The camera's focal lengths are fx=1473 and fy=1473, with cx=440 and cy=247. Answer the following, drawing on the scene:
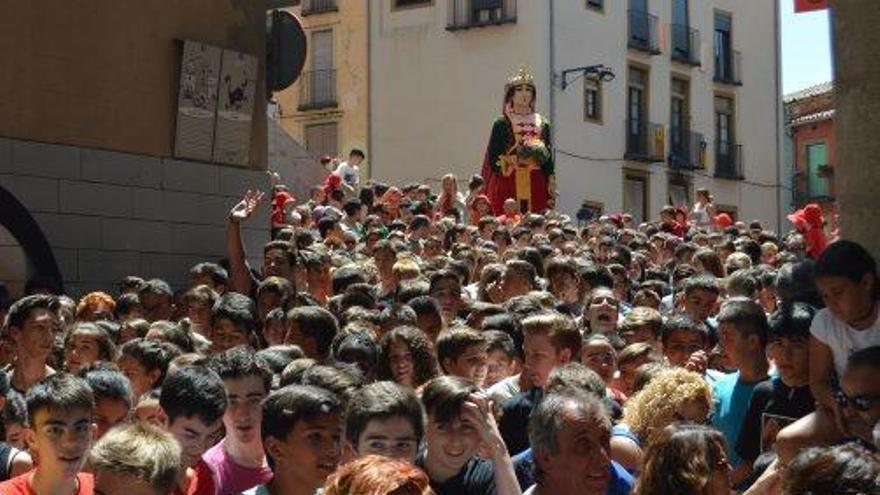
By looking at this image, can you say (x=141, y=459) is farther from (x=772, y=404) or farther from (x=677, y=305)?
(x=677, y=305)

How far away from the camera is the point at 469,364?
22.5 feet

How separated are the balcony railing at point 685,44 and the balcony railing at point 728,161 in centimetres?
290

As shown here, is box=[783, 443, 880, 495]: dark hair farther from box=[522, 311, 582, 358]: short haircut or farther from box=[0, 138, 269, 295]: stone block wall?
box=[0, 138, 269, 295]: stone block wall

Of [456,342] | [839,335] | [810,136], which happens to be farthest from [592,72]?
[839,335]

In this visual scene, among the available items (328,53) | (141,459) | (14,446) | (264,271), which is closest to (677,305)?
(264,271)

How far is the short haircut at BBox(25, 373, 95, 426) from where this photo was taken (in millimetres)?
5348

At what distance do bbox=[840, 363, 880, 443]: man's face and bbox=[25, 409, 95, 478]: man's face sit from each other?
266cm

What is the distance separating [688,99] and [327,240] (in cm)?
2814

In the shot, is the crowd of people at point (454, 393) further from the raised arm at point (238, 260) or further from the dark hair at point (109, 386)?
the raised arm at point (238, 260)

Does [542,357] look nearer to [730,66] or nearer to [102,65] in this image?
[102,65]

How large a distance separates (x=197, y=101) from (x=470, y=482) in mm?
9284

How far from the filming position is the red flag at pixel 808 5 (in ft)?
27.0

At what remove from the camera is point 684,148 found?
135 feet

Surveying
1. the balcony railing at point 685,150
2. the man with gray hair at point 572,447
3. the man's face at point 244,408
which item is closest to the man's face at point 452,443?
the man with gray hair at point 572,447
